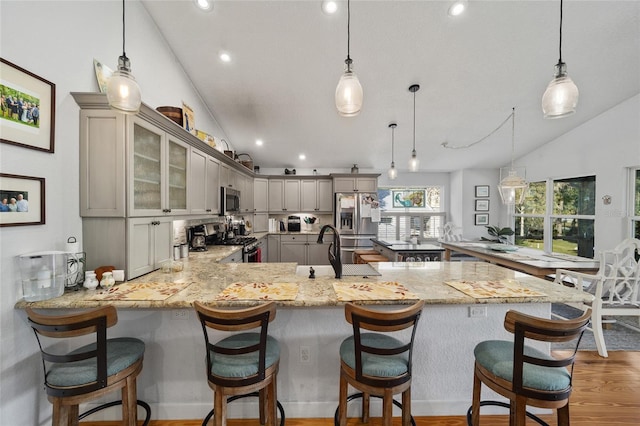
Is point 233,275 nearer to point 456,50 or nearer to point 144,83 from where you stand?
point 144,83

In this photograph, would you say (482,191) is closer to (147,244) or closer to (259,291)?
(259,291)

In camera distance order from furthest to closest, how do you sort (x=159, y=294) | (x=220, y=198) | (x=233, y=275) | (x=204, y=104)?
(x=204, y=104)
(x=220, y=198)
(x=233, y=275)
(x=159, y=294)

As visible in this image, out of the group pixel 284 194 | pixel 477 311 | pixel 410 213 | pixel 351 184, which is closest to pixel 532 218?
pixel 410 213

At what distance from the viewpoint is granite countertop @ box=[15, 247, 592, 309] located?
59.1 inches

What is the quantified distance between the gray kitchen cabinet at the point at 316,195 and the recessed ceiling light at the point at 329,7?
384 centimetres

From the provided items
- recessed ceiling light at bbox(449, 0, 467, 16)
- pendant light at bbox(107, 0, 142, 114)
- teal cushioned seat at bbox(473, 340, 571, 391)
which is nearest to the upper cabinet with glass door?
pendant light at bbox(107, 0, 142, 114)

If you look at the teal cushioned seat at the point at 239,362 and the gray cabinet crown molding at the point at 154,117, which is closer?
the teal cushioned seat at the point at 239,362

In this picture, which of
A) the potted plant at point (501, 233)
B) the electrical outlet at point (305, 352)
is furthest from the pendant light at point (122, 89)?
the potted plant at point (501, 233)

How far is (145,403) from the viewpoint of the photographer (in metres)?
1.76

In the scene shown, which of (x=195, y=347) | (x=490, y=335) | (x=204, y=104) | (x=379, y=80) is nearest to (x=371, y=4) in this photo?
(x=379, y=80)

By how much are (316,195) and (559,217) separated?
5.00 metres

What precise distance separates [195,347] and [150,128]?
1727mm

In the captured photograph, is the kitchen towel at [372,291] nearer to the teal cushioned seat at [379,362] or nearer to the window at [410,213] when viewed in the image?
the teal cushioned seat at [379,362]

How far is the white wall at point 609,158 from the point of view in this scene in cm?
382
